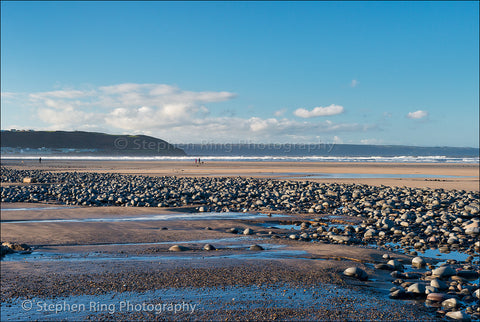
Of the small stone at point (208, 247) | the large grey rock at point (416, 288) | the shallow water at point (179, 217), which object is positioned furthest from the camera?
the shallow water at point (179, 217)

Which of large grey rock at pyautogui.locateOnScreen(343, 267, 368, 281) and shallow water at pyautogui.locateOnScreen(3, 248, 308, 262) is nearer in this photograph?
large grey rock at pyautogui.locateOnScreen(343, 267, 368, 281)

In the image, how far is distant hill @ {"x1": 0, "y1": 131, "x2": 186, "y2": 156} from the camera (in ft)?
486

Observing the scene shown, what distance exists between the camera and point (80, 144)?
164 m

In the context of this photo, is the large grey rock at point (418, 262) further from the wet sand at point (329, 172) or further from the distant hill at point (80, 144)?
the distant hill at point (80, 144)

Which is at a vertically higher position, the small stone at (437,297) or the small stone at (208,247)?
the small stone at (437,297)

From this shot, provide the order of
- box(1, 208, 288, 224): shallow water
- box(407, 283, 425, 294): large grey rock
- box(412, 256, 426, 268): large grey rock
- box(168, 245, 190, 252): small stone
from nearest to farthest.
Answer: box(407, 283, 425, 294): large grey rock, box(412, 256, 426, 268): large grey rock, box(168, 245, 190, 252): small stone, box(1, 208, 288, 224): shallow water

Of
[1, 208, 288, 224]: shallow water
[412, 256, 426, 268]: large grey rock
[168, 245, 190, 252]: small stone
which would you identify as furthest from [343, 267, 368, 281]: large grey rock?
[1, 208, 288, 224]: shallow water

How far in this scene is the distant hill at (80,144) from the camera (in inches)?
5829

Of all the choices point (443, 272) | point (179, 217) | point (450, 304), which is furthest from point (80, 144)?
point (450, 304)

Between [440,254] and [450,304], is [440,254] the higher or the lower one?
the lower one

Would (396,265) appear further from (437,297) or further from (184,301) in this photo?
(184,301)

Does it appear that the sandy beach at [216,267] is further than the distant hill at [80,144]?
No

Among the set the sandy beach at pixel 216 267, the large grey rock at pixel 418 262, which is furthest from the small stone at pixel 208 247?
the large grey rock at pixel 418 262

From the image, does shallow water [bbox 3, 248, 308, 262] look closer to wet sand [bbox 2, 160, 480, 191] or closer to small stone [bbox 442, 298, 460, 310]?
small stone [bbox 442, 298, 460, 310]
